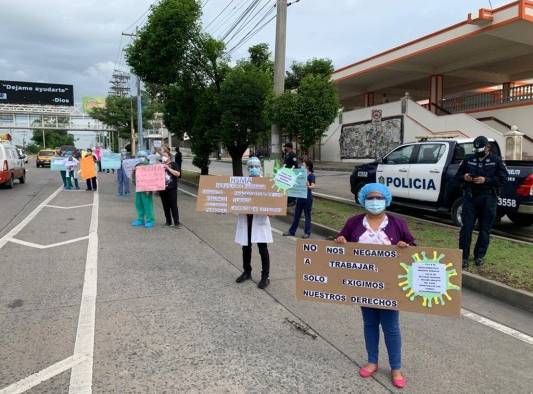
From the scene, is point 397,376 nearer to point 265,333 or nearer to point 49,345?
point 265,333

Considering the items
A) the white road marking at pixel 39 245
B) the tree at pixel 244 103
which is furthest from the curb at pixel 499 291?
the tree at pixel 244 103

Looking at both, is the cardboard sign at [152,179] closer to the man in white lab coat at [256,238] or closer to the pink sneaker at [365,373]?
the man in white lab coat at [256,238]

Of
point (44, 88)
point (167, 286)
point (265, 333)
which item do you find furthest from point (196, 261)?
point (44, 88)

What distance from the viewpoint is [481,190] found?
20.8 ft

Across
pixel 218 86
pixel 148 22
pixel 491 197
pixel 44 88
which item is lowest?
pixel 491 197

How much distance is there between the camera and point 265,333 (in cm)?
441

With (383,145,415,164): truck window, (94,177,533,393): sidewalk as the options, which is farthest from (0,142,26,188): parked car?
(383,145,415,164): truck window

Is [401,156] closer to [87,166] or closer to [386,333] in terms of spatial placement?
[386,333]

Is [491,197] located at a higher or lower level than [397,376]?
higher

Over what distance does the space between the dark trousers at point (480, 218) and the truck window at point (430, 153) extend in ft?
12.5

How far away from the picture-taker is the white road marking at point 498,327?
4462 mm

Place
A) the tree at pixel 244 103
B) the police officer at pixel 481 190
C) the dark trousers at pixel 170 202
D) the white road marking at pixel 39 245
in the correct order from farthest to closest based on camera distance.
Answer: the tree at pixel 244 103 → the dark trousers at pixel 170 202 → the white road marking at pixel 39 245 → the police officer at pixel 481 190

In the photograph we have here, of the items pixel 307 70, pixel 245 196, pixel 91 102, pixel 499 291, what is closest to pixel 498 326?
pixel 499 291

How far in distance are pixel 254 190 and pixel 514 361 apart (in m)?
3.43
